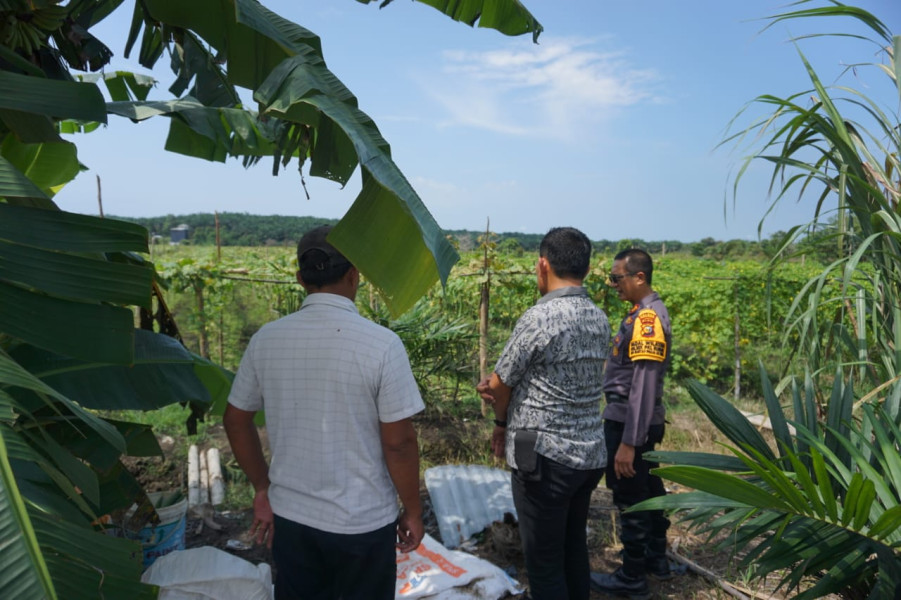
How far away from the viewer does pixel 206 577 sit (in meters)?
2.53

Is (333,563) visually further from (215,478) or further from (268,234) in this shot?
(268,234)

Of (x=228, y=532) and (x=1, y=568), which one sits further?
(x=228, y=532)

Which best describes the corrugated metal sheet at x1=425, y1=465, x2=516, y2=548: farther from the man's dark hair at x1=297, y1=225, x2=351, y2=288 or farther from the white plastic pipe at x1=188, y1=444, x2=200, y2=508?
the man's dark hair at x1=297, y1=225, x2=351, y2=288

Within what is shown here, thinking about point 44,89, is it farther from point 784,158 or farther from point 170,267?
point 170,267

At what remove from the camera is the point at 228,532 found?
13.6 feet

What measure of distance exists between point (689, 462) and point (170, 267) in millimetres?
6216

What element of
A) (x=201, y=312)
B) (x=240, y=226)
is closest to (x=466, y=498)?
(x=201, y=312)

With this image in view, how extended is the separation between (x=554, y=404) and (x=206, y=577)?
1.60m

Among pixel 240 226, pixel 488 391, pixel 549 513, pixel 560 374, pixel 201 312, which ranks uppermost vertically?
pixel 240 226

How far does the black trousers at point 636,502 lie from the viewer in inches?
129

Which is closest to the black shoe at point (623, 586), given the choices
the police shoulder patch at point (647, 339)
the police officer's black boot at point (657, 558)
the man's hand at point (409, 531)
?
the police officer's black boot at point (657, 558)

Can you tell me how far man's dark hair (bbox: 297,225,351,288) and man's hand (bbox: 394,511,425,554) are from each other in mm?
893

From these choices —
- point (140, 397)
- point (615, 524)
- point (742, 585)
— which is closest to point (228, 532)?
point (140, 397)

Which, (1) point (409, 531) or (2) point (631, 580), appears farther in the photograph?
(2) point (631, 580)
